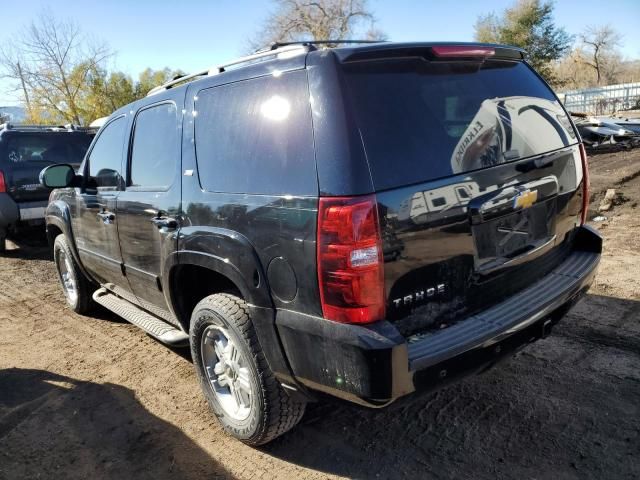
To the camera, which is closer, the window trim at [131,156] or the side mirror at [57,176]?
the window trim at [131,156]

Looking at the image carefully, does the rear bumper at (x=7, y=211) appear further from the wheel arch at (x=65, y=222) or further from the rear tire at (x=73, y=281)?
the wheel arch at (x=65, y=222)

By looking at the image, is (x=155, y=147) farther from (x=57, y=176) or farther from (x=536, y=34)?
(x=536, y=34)

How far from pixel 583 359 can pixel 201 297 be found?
2555mm

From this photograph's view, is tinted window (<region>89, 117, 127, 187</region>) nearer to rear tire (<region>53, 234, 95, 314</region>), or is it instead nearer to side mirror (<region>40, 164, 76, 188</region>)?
side mirror (<region>40, 164, 76, 188</region>)

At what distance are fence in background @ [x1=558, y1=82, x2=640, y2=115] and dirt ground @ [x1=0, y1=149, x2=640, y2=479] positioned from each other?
36079 mm

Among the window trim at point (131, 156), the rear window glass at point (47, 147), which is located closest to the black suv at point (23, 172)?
the rear window glass at point (47, 147)

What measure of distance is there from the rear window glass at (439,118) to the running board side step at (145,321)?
1.88 meters

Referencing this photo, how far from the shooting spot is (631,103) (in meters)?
35.2

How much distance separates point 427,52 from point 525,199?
0.87 m

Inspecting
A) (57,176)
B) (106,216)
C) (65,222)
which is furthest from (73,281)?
(106,216)

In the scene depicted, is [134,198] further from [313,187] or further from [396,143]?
[396,143]

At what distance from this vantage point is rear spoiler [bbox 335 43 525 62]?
217 centimetres

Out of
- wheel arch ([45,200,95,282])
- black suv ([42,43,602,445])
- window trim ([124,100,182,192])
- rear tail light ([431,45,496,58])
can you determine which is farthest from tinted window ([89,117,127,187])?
rear tail light ([431,45,496,58])

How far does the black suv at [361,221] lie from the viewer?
2.05 meters
